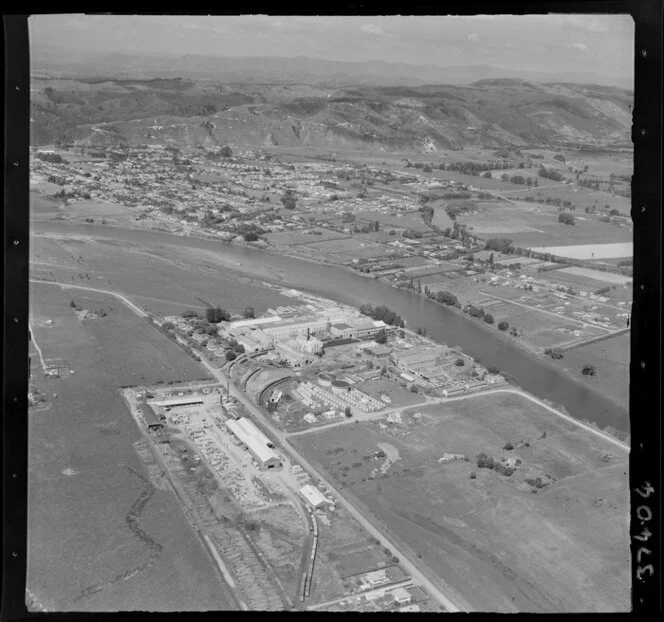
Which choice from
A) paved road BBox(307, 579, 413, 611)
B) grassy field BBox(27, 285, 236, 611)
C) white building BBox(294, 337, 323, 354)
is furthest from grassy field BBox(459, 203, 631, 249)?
paved road BBox(307, 579, 413, 611)

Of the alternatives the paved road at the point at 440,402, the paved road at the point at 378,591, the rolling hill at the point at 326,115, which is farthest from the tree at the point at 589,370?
the paved road at the point at 378,591

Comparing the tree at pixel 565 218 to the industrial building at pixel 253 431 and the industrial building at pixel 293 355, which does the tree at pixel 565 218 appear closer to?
the industrial building at pixel 293 355

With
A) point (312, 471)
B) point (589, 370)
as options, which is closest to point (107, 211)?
point (312, 471)

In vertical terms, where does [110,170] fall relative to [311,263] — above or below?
above

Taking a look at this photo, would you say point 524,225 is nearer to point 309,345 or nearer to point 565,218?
point 565,218

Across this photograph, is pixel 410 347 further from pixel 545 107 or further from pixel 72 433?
pixel 72 433

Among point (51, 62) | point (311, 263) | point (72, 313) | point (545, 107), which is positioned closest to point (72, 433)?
point (72, 313)
